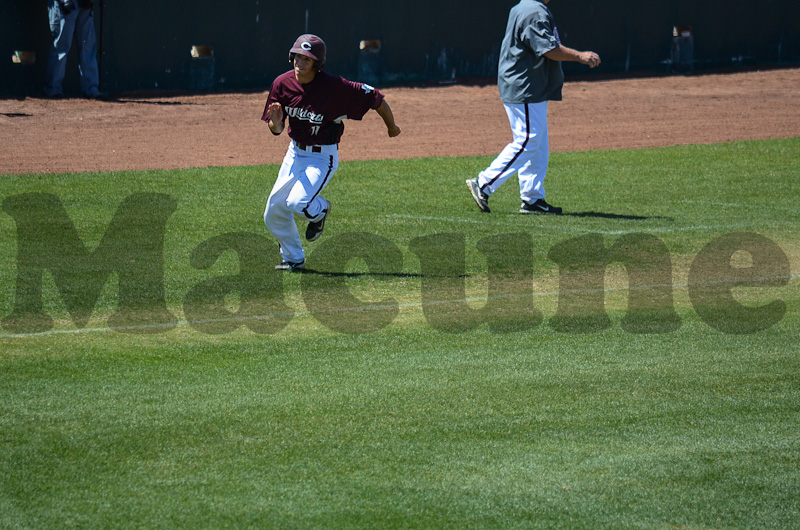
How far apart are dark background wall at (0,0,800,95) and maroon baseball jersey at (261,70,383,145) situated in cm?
1317

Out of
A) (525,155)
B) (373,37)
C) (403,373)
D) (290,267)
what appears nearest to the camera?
(403,373)

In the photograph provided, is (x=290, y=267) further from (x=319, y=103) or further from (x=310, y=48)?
(x=310, y=48)

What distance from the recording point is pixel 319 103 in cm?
819

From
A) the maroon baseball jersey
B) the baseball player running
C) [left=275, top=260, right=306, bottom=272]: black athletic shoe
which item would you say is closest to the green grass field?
[left=275, top=260, right=306, bottom=272]: black athletic shoe

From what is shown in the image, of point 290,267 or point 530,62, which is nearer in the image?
point 290,267

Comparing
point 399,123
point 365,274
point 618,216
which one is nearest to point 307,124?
point 365,274

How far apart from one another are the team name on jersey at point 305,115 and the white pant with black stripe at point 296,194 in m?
0.24

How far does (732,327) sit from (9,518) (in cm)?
470

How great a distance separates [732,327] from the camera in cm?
696

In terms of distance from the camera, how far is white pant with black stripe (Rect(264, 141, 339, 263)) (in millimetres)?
8180

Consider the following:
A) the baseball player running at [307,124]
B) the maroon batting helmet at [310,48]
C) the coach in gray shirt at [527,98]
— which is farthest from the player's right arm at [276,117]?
the coach in gray shirt at [527,98]

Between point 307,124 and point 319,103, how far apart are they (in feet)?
0.61

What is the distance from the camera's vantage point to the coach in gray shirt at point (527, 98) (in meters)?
10.5

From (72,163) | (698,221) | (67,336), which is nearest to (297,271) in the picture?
(67,336)
